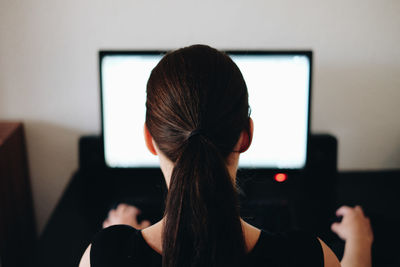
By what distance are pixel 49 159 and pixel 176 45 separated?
24.2 inches

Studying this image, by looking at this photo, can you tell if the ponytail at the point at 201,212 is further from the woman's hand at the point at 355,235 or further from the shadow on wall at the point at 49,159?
the shadow on wall at the point at 49,159

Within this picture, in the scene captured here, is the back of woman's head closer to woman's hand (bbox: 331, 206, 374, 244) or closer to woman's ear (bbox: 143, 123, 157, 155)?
woman's ear (bbox: 143, 123, 157, 155)

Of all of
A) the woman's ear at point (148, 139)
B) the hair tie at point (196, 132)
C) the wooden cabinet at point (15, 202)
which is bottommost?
the wooden cabinet at point (15, 202)

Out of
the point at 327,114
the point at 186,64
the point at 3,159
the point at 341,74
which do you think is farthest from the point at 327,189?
the point at 3,159

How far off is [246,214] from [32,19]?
924 millimetres

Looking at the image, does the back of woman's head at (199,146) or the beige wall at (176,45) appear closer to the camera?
the back of woman's head at (199,146)

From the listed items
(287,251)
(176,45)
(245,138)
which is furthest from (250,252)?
(176,45)

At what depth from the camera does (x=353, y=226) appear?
1.08 meters

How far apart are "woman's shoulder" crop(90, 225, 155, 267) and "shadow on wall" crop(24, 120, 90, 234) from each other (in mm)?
782

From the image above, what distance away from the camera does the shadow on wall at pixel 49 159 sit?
1.46 m

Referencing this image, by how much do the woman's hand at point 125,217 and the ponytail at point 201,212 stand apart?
42 centimetres

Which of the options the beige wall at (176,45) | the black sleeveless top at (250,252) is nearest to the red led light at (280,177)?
the beige wall at (176,45)

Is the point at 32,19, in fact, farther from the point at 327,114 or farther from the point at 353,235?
the point at 353,235

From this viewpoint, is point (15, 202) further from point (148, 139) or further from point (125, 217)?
point (148, 139)
